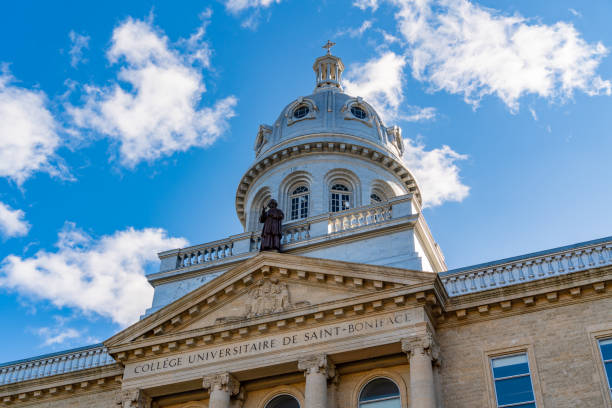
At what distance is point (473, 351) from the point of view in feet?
74.5

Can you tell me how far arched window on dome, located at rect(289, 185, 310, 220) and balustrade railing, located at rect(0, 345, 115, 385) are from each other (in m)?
11.1

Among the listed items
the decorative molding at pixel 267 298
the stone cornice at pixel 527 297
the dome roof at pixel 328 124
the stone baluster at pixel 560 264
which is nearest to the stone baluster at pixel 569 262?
the stone baluster at pixel 560 264

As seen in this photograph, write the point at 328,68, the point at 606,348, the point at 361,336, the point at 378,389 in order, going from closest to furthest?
1. the point at 606,348
2. the point at 361,336
3. the point at 378,389
4. the point at 328,68

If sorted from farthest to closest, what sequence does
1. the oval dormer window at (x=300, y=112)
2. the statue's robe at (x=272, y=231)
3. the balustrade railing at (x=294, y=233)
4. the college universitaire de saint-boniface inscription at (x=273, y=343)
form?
the oval dormer window at (x=300, y=112), the balustrade railing at (x=294, y=233), the statue's robe at (x=272, y=231), the college universitaire de saint-boniface inscription at (x=273, y=343)

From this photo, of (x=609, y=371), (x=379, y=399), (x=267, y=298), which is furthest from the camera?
(x=267, y=298)

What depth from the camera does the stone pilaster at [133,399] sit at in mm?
24234

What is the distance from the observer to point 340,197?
3569 centimetres

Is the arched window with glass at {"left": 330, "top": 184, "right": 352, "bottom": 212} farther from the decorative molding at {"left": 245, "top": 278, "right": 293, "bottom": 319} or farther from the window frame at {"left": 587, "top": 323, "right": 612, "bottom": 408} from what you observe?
the window frame at {"left": 587, "top": 323, "right": 612, "bottom": 408}

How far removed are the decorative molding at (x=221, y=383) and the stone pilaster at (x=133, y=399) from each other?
219 cm

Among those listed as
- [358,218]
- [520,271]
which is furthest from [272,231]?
[520,271]

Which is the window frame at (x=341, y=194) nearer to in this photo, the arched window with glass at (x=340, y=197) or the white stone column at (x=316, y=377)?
the arched window with glass at (x=340, y=197)

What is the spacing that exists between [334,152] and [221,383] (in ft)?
51.4

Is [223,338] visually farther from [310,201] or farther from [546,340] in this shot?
[310,201]

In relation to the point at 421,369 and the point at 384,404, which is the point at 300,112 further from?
the point at 421,369
